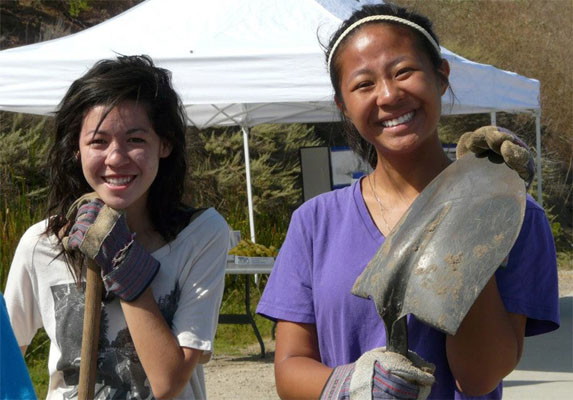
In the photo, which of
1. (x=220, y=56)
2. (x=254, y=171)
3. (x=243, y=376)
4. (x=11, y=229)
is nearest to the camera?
(x=220, y=56)

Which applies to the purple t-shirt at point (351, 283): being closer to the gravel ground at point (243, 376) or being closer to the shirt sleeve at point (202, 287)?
the shirt sleeve at point (202, 287)

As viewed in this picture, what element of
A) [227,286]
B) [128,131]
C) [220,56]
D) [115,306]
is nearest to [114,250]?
[115,306]

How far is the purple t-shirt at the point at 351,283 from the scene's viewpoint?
1.72 m

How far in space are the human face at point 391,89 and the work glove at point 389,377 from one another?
0.48m

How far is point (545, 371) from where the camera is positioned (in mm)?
6730

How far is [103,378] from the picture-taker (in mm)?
2158

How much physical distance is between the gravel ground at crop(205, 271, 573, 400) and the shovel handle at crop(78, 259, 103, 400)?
408 centimetres

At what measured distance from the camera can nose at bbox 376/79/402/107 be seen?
1818 millimetres

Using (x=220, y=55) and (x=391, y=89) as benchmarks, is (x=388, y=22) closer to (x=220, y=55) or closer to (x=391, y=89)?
(x=391, y=89)

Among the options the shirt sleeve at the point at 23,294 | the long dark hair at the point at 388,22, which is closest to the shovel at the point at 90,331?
the shirt sleeve at the point at 23,294

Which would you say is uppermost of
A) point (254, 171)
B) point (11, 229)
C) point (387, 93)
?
point (387, 93)

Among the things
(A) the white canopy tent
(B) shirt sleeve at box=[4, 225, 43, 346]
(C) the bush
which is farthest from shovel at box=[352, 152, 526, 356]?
(C) the bush

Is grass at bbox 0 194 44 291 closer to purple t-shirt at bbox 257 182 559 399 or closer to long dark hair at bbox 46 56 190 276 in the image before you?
long dark hair at bbox 46 56 190 276

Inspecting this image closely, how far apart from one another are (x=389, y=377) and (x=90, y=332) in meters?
0.87
